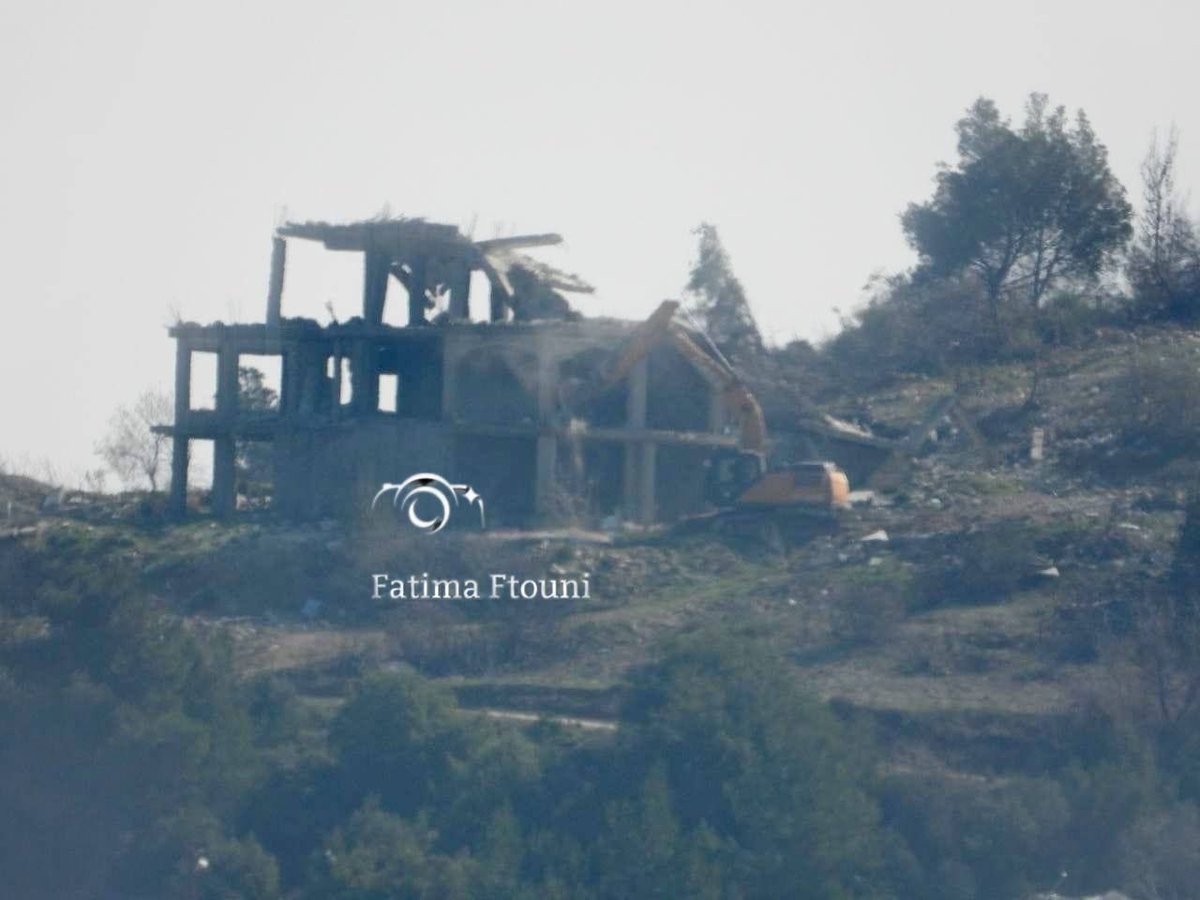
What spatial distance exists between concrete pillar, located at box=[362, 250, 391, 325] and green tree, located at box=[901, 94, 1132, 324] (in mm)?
17327

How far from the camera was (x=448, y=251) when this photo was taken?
37.4 metres

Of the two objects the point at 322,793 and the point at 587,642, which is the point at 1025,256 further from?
the point at 322,793

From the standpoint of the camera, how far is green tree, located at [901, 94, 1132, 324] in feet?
161

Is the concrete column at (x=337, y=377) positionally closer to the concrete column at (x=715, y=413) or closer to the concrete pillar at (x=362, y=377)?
the concrete pillar at (x=362, y=377)

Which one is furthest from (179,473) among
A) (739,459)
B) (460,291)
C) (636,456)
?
(739,459)

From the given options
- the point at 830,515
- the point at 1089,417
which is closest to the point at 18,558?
the point at 830,515

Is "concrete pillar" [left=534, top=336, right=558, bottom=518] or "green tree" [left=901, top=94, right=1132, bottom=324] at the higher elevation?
"green tree" [left=901, top=94, right=1132, bottom=324]

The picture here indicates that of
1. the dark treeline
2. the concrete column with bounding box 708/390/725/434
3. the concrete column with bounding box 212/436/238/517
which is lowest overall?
the dark treeline

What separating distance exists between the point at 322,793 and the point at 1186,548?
12806mm

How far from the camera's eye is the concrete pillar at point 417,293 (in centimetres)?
3791

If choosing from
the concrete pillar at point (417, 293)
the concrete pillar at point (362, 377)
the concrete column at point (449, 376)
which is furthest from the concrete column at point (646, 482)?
the concrete pillar at point (362, 377)

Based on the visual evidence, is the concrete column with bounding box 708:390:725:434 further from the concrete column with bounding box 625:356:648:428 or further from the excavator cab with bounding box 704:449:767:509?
the concrete column with bounding box 625:356:648:428

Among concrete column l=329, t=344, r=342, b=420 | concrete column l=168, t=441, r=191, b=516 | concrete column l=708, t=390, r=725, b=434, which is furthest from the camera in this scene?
concrete column l=168, t=441, r=191, b=516

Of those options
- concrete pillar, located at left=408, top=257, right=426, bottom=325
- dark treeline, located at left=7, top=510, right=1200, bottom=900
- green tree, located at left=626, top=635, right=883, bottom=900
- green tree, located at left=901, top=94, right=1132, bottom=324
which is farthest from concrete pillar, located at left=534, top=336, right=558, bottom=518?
green tree, located at left=901, top=94, right=1132, bottom=324
